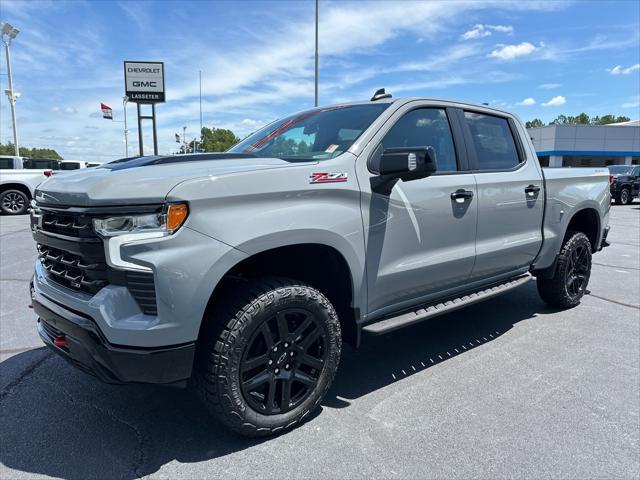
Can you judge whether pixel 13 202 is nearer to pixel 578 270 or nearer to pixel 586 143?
pixel 578 270

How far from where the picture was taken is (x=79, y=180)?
2.39 meters

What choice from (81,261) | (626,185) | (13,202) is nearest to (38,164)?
(13,202)

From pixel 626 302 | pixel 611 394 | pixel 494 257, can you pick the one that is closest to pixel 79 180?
pixel 494 257

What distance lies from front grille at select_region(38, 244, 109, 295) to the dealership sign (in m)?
16.7

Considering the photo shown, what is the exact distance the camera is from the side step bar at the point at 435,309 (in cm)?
306

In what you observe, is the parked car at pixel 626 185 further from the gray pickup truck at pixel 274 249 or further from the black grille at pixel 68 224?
the black grille at pixel 68 224

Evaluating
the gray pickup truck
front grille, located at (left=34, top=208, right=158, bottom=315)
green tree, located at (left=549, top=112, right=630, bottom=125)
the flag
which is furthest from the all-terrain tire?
green tree, located at (left=549, top=112, right=630, bottom=125)

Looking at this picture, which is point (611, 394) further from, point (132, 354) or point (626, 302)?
point (132, 354)

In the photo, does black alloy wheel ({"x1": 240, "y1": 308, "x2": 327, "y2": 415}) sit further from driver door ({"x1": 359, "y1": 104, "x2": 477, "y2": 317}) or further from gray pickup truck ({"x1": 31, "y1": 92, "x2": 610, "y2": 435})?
driver door ({"x1": 359, "y1": 104, "x2": 477, "y2": 317})

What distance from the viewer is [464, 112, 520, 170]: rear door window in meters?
3.88

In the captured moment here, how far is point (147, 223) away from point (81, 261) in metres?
0.45

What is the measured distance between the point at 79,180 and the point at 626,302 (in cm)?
568

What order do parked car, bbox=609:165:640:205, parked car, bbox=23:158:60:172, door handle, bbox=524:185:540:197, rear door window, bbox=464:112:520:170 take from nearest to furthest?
rear door window, bbox=464:112:520:170
door handle, bbox=524:185:540:197
parked car, bbox=23:158:60:172
parked car, bbox=609:165:640:205

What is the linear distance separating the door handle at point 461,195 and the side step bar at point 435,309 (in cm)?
80
